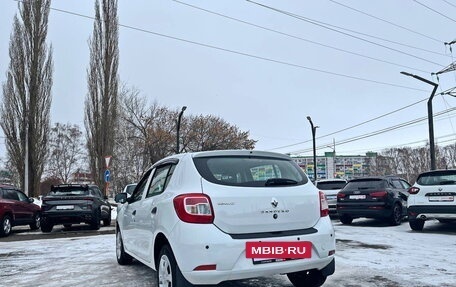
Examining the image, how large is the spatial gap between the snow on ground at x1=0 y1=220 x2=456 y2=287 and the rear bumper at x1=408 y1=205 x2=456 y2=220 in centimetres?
46

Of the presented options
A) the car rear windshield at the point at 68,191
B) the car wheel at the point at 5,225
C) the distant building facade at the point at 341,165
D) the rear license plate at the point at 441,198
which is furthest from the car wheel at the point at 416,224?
the distant building facade at the point at 341,165

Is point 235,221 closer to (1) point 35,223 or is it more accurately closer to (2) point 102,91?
(1) point 35,223

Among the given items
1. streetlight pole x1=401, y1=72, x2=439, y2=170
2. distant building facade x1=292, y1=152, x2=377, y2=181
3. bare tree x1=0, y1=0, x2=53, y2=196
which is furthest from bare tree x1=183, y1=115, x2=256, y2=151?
distant building facade x1=292, y1=152, x2=377, y2=181

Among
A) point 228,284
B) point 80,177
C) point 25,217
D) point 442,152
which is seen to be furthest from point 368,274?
point 442,152

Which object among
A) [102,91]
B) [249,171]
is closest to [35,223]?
[249,171]

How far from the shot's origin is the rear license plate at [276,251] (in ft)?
13.3

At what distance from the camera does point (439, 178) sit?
10641mm

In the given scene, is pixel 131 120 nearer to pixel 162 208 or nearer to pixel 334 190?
pixel 334 190

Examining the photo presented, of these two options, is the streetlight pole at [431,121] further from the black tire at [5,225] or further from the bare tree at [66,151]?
the bare tree at [66,151]

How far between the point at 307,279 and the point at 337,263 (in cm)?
184

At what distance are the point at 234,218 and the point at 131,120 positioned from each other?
40687 mm

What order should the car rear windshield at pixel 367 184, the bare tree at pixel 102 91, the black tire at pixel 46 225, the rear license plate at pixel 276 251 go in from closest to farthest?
the rear license plate at pixel 276 251 < the black tire at pixel 46 225 < the car rear windshield at pixel 367 184 < the bare tree at pixel 102 91

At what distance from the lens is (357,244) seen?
8828 mm

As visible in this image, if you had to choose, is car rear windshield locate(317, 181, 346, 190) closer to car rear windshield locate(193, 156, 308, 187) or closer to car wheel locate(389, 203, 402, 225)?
car wheel locate(389, 203, 402, 225)
